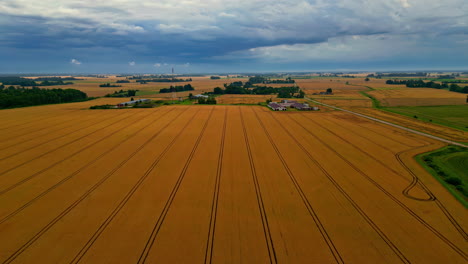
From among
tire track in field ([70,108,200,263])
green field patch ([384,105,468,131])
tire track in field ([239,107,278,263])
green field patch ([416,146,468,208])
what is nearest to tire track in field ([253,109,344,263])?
tire track in field ([239,107,278,263])

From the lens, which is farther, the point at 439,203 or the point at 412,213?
the point at 439,203

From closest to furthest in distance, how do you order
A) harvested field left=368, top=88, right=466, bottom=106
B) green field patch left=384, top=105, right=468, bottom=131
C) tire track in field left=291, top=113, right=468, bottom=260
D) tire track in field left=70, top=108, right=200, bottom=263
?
tire track in field left=70, top=108, right=200, bottom=263 → tire track in field left=291, top=113, right=468, bottom=260 → green field patch left=384, top=105, right=468, bottom=131 → harvested field left=368, top=88, right=466, bottom=106

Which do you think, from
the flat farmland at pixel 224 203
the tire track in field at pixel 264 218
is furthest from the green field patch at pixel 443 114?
the tire track in field at pixel 264 218

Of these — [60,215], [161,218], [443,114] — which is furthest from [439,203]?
[443,114]

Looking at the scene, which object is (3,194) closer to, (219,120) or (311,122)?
(219,120)

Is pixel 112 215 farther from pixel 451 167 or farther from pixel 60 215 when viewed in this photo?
pixel 451 167

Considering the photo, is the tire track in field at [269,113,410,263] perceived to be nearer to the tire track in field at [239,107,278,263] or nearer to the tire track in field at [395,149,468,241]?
the tire track in field at [395,149,468,241]
